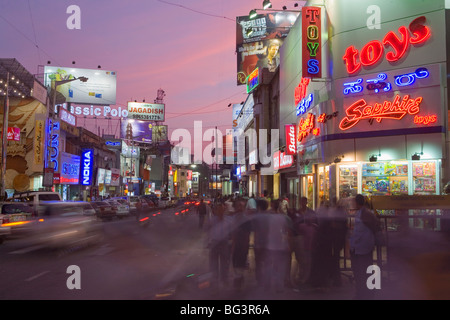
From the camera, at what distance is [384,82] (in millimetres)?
17625

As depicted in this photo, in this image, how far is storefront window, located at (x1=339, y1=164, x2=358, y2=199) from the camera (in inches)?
734

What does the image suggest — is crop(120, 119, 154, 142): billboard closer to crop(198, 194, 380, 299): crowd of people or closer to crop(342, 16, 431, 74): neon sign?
crop(342, 16, 431, 74): neon sign

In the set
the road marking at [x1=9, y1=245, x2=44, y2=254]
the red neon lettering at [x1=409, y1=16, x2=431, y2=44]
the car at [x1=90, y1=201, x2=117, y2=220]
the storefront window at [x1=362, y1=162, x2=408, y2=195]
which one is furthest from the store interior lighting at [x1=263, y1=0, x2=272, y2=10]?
the road marking at [x1=9, y1=245, x2=44, y2=254]

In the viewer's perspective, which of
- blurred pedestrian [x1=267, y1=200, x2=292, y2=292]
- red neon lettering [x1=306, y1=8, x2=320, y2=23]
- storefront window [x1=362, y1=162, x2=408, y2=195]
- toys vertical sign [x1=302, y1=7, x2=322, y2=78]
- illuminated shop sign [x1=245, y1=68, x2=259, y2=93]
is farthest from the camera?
illuminated shop sign [x1=245, y1=68, x2=259, y2=93]

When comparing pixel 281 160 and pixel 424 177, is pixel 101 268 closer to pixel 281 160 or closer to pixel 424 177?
pixel 424 177

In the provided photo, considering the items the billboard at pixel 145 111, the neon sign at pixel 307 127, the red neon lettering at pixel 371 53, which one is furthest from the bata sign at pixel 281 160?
the billboard at pixel 145 111

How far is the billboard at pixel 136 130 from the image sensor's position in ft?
267

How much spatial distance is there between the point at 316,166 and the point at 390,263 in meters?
13.1

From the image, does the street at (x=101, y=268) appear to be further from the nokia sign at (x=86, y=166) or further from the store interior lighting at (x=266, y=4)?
the nokia sign at (x=86, y=166)

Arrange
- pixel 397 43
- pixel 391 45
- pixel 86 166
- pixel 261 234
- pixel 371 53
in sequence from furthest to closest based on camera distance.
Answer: pixel 86 166, pixel 371 53, pixel 391 45, pixel 397 43, pixel 261 234

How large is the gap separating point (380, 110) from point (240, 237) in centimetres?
1190

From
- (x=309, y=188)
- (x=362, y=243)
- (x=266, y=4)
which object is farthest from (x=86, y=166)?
(x=362, y=243)

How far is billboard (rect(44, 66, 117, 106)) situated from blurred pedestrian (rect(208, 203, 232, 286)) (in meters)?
53.9

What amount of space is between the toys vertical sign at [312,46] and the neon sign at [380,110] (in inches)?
98.4
